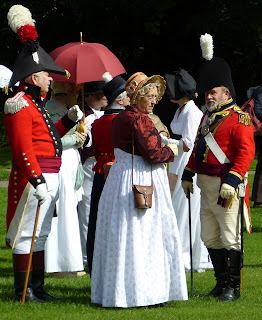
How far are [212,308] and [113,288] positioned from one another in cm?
84

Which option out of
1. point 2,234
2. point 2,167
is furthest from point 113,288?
point 2,167

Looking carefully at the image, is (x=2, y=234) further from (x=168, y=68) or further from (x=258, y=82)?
(x=258, y=82)

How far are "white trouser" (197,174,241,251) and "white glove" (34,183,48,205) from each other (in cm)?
145

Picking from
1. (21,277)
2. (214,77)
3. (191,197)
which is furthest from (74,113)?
(191,197)

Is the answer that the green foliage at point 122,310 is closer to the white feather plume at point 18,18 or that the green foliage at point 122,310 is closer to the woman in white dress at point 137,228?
the woman in white dress at point 137,228

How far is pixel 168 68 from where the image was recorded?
24.6m

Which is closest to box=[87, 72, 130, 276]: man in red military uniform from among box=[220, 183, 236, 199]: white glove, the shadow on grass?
box=[220, 183, 236, 199]: white glove

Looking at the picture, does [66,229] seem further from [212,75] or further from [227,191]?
[212,75]

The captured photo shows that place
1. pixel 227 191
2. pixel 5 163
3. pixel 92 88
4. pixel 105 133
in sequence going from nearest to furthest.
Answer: pixel 227 191 → pixel 105 133 → pixel 92 88 → pixel 5 163

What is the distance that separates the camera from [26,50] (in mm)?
7141

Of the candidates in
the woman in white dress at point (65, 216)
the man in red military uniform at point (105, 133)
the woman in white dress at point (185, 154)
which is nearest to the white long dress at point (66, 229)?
the woman in white dress at point (65, 216)

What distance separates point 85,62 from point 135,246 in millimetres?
2821

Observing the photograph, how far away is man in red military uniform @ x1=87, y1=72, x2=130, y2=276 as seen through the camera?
7730 millimetres

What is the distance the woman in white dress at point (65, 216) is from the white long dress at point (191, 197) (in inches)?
44.7
